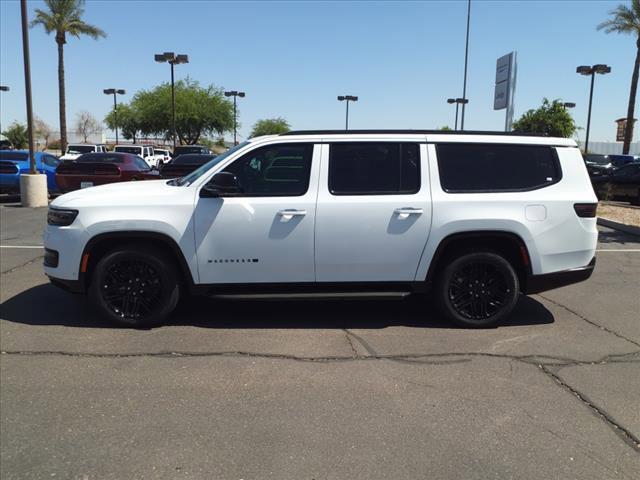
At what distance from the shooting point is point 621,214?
14.2 metres

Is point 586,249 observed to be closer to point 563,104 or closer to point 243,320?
point 243,320

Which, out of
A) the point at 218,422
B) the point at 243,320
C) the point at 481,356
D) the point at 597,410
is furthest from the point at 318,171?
the point at 597,410

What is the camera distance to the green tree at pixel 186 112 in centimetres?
5447

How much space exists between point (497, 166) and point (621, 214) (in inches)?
424

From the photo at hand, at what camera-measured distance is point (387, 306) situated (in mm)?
6184

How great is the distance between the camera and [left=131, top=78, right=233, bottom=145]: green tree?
179 feet

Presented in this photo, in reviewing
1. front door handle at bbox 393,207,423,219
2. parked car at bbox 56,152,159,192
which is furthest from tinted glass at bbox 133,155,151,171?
front door handle at bbox 393,207,423,219

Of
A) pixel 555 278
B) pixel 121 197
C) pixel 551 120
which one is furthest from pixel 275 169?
pixel 551 120

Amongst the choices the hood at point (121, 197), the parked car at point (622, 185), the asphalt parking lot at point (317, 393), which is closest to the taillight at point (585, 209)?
the asphalt parking lot at point (317, 393)

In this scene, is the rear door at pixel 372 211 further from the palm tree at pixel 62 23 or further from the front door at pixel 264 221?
the palm tree at pixel 62 23

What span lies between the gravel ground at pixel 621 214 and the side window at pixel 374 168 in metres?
9.15

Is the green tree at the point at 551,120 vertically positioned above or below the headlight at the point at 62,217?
above

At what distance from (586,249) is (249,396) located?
3618 millimetres

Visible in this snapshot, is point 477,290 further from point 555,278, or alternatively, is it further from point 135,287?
point 135,287
